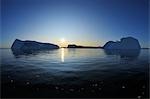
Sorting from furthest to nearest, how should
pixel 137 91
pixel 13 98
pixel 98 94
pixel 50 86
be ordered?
pixel 50 86 → pixel 137 91 → pixel 98 94 → pixel 13 98

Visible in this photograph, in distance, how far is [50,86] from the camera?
22.5 meters

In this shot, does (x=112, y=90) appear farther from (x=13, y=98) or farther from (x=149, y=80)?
(x=13, y=98)

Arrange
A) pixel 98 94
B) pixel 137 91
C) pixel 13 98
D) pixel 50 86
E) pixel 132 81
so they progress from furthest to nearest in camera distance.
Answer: pixel 132 81, pixel 50 86, pixel 137 91, pixel 98 94, pixel 13 98

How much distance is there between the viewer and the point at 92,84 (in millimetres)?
23734

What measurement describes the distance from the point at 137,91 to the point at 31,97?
37.7 ft

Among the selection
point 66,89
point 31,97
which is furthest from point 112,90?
point 31,97

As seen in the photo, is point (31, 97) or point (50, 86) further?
point (50, 86)

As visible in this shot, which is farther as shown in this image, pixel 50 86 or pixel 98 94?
pixel 50 86

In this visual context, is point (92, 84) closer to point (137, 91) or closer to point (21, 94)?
point (137, 91)

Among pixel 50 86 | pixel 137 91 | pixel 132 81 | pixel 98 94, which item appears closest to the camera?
pixel 98 94

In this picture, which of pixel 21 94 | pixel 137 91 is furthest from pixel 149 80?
pixel 21 94

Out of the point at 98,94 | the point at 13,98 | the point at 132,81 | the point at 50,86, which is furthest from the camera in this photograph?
the point at 132,81

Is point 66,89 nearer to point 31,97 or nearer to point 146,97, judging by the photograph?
point 31,97

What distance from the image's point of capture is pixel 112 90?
2100cm
